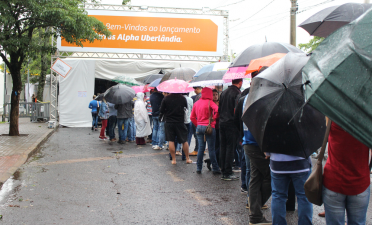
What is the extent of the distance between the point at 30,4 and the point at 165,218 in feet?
30.7

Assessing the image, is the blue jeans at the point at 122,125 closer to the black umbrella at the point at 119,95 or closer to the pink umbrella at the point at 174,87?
the black umbrella at the point at 119,95

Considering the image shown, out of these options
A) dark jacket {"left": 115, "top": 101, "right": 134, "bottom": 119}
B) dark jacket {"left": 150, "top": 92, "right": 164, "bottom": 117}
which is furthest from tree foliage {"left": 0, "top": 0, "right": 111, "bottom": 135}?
dark jacket {"left": 150, "top": 92, "right": 164, "bottom": 117}

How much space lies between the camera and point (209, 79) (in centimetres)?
750

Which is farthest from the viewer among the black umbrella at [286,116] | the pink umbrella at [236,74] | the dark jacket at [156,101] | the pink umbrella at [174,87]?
the dark jacket at [156,101]

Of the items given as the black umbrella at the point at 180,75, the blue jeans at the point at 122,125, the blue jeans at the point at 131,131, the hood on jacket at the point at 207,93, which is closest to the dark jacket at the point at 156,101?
the black umbrella at the point at 180,75

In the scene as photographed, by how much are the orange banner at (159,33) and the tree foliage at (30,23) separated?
4.52 m

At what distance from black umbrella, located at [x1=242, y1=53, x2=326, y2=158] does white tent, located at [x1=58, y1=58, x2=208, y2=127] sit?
1527 centimetres

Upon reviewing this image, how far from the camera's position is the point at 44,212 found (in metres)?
4.80

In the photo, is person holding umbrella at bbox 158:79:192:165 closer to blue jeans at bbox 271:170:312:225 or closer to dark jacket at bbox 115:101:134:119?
dark jacket at bbox 115:101:134:119

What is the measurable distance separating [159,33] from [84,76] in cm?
446

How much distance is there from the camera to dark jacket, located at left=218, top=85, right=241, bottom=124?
6207 mm

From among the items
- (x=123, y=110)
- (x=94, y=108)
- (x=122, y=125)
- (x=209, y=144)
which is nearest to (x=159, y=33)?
(x=94, y=108)

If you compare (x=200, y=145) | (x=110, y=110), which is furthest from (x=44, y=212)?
(x=110, y=110)

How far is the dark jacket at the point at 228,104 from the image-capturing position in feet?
20.4
